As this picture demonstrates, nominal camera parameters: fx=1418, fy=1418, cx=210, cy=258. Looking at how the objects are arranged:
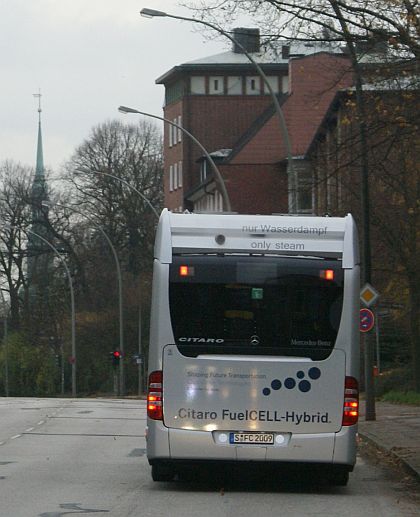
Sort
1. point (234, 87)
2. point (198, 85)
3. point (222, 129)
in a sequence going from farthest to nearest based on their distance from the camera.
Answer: point (198, 85)
point (234, 87)
point (222, 129)

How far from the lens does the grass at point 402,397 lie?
3735 cm

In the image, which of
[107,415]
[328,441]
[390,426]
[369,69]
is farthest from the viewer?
[107,415]

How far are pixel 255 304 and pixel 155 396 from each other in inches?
56.2

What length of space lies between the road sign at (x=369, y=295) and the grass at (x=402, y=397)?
782 cm

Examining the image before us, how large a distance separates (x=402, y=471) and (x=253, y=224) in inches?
199

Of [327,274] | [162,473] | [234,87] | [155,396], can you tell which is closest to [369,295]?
[162,473]

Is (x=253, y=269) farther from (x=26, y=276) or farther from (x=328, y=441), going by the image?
(x=26, y=276)

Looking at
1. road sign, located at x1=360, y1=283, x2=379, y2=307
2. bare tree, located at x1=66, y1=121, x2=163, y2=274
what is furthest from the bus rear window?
bare tree, located at x1=66, y1=121, x2=163, y2=274

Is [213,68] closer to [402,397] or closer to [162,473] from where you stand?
[402,397]

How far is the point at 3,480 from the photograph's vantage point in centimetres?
1638

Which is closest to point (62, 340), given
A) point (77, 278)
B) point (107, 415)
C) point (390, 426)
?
point (77, 278)

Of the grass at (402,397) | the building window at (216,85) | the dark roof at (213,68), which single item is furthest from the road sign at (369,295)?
the dark roof at (213,68)

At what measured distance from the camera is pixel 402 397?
1526 inches

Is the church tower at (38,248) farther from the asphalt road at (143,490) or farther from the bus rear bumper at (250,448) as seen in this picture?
the bus rear bumper at (250,448)
